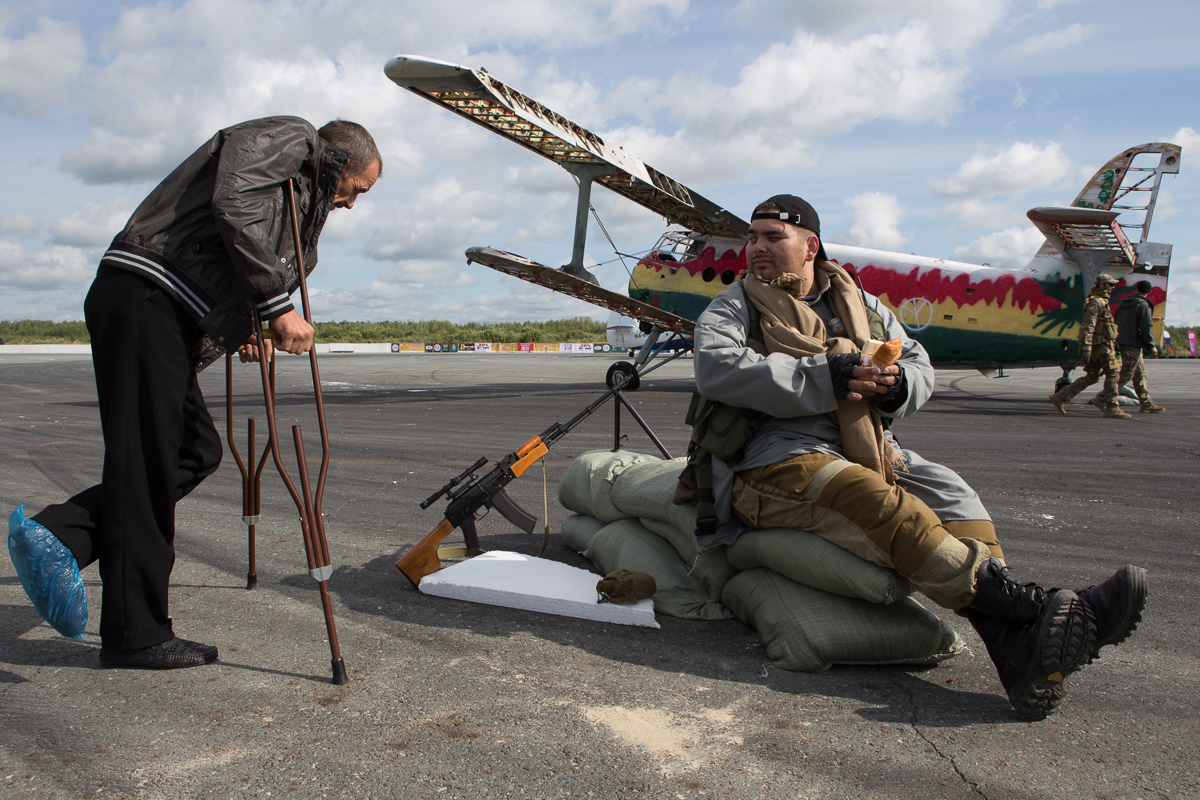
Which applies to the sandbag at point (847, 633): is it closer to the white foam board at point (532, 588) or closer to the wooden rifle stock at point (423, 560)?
the white foam board at point (532, 588)

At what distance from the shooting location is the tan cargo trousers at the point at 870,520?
2.31 meters

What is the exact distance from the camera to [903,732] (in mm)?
2096

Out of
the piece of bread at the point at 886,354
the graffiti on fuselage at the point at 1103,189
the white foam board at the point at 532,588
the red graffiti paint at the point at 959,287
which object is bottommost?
the white foam board at the point at 532,588

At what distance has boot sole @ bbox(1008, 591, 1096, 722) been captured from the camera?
2.08m

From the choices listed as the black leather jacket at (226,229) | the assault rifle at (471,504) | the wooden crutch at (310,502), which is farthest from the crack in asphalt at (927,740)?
the black leather jacket at (226,229)

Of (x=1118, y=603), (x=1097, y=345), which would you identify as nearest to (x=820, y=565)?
(x=1118, y=603)

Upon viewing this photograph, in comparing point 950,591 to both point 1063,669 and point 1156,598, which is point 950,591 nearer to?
point 1063,669

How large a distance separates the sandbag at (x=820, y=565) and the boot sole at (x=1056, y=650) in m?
0.46

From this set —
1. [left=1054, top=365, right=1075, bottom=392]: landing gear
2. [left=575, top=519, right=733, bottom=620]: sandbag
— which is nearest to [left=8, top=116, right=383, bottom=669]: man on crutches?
[left=575, top=519, right=733, bottom=620]: sandbag

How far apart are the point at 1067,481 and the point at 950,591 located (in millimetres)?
4698

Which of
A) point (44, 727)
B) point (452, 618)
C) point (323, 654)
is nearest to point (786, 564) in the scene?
point (452, 618)

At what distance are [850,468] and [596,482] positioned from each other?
5.28ft

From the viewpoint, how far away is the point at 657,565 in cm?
329

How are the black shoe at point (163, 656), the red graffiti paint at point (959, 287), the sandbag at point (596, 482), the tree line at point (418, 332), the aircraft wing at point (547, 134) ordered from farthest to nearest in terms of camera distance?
1. the tree line at point (418, 332)
2. the red graffiti paint at point (959, 287)
3. the aircraft wing at point (547, 134)
4. the sandbag at point (596, 482)
5. the black shoe at point (163, 656)
